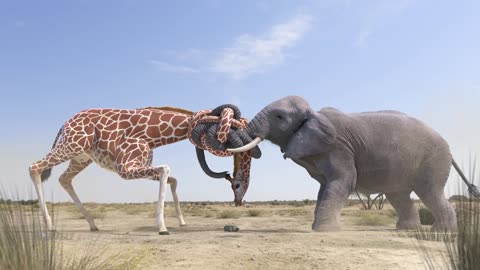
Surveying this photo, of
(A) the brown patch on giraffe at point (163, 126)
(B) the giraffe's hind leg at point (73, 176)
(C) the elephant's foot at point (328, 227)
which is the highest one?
(A) the brown patch on giraffe at point (163, 126)

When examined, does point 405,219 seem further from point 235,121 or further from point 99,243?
point 99,243

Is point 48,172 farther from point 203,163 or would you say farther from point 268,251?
point 268,251

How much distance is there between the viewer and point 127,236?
7734mm

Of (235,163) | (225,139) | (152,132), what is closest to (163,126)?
(152,132)

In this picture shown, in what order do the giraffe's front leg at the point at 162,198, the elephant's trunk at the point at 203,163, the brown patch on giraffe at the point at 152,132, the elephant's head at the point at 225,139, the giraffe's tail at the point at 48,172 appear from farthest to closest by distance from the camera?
the giraffe's tail at the point at 48,172
the elephant's trunk at the point at 203,163
the brown patch on giraffe at the point at 152,132
the elephant's head at the point at 225,139
the giraffe's front leg at the point at 162,198

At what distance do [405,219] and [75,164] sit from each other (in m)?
6.72

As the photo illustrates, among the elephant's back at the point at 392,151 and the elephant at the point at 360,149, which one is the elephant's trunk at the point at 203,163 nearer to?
the elephant at the point at 360,149

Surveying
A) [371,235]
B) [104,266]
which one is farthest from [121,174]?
→ [371,235]

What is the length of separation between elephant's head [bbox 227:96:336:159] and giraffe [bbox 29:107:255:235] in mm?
545

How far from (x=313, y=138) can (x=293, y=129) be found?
0.53 meters

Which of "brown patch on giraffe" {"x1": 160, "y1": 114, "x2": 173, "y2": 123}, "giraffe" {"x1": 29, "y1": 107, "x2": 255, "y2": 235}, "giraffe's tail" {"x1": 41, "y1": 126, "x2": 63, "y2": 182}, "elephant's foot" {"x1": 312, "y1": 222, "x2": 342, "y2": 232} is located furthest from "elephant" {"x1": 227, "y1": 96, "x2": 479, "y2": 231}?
"giraffe's tail" {"x1": 41, "y1": 126, "x2": 63, "y2": 182}

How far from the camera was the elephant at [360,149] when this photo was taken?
8.36m

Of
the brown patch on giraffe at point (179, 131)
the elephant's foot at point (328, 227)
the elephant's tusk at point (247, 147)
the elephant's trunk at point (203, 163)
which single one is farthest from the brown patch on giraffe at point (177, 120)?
the elephant's foot at point (328, 227)

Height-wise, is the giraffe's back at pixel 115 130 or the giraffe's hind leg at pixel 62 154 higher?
the giraffe's back at pixel 115 130
